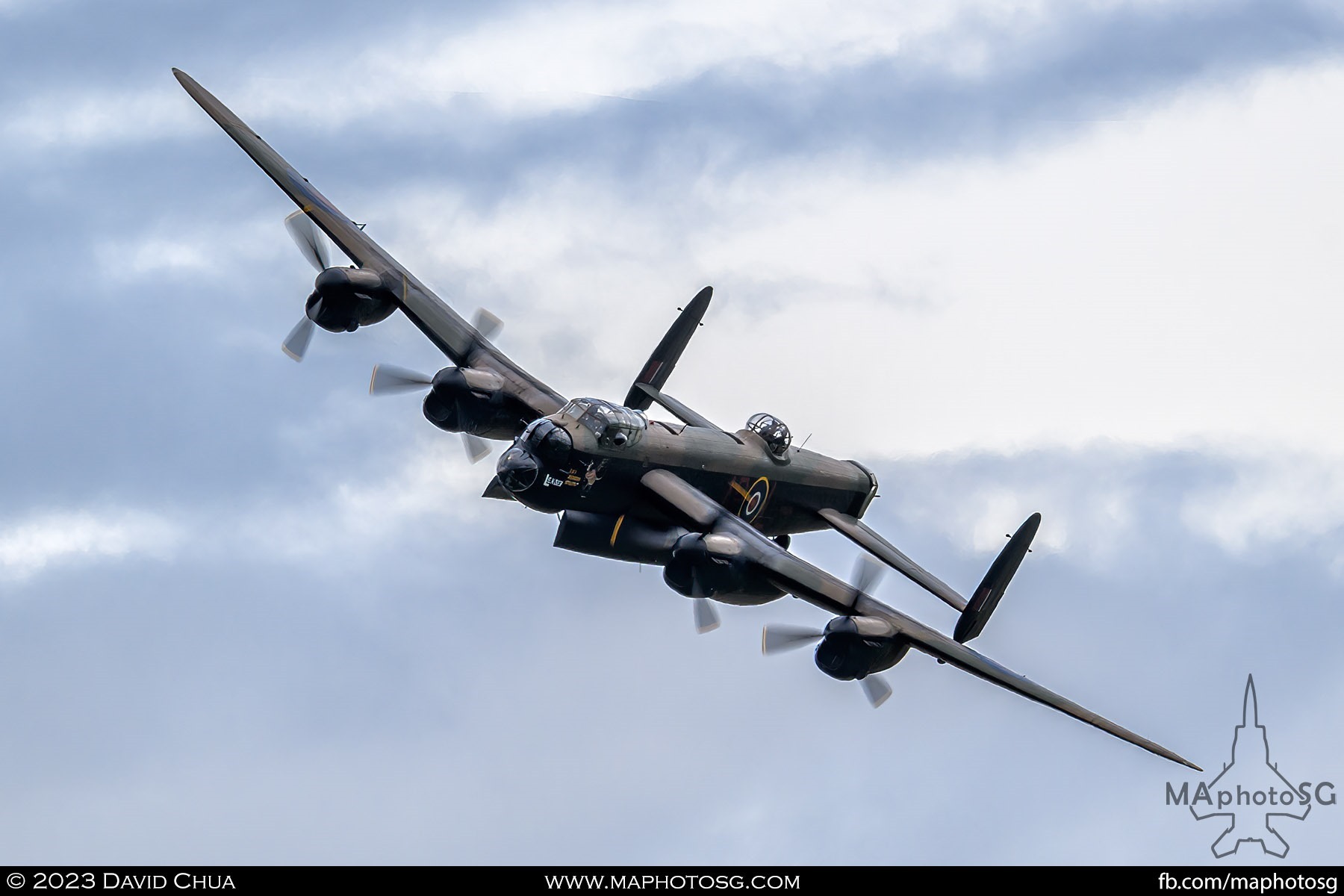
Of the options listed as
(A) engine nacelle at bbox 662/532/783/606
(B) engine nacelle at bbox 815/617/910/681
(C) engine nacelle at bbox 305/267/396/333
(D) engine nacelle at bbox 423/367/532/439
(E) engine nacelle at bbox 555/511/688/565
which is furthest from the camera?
(C) engine nacelle at bbox 305/267/396/333

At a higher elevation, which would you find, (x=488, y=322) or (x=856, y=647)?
(x=488, y=322)

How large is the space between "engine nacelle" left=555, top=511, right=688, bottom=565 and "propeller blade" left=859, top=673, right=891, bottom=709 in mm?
7534

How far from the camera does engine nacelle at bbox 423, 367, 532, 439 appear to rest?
197ft

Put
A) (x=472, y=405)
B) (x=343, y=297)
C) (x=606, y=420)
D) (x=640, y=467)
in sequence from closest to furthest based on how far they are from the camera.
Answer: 1. (x=606, y=420)
2. (x=640, y=467)
3. (x=472, y=405)
4. (x=343, y=297)

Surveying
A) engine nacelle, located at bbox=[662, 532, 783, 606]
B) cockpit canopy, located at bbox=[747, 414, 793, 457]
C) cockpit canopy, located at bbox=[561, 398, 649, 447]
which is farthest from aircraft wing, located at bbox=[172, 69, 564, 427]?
engine nacelle, located at bbox=[662, 532, 783, 606]

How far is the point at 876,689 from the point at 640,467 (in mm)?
10298

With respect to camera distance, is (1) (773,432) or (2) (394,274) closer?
(1) (773,432)

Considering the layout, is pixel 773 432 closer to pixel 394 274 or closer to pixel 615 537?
pixel 615 537

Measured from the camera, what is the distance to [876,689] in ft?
178

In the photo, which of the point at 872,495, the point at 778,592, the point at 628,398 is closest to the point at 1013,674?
the point at 778,592

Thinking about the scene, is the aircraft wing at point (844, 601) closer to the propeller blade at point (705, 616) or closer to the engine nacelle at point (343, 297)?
the propeller blade at point (705, 616)

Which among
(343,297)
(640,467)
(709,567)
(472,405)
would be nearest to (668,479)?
(640,467)

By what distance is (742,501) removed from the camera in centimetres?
6041

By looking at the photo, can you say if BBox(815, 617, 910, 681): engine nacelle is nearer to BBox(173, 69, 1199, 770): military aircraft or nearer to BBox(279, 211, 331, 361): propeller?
BBox(173, 69, 1199, 770): military aircraft
